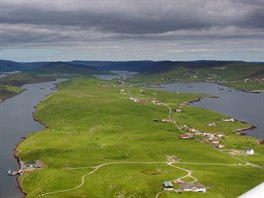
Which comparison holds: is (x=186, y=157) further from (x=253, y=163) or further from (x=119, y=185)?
(x=119, y=185)

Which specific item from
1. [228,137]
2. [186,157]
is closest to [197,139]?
[228,137]

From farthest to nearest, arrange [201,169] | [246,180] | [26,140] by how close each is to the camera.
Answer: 1. [26,140]
2. [201,169]
3. [246,180]

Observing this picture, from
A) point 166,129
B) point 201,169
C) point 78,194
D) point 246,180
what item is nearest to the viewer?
point 78,194

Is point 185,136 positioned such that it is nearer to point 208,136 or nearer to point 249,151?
point 208,136

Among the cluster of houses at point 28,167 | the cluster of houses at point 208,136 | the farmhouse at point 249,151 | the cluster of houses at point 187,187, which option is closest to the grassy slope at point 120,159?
the cluster of houses at point 187,187

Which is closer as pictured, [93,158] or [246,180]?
[246,180]

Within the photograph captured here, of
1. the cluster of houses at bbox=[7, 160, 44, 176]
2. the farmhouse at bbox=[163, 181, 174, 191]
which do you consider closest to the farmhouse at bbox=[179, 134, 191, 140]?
the cluster of houses at bbox=[7, 160, 44, 176]

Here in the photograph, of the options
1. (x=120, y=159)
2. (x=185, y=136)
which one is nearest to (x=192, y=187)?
(x=120, y=159)

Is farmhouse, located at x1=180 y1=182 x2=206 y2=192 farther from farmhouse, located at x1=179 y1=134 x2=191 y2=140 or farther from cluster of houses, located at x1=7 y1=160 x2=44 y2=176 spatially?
farmhouse, located at x1=179 y1=134 x2=191 y2=140
